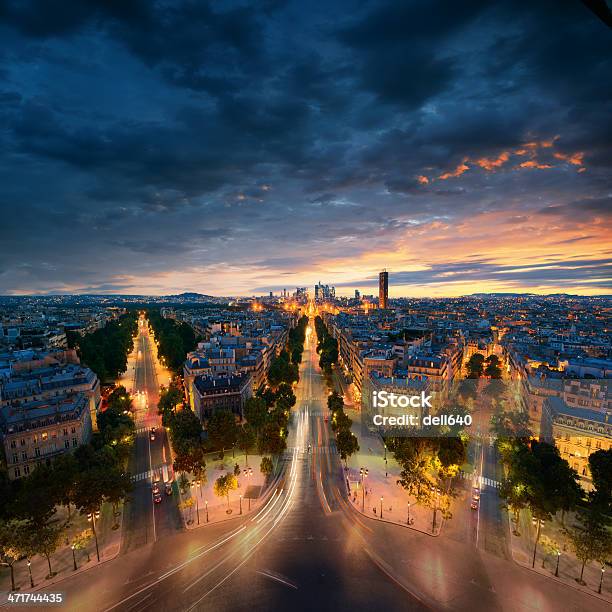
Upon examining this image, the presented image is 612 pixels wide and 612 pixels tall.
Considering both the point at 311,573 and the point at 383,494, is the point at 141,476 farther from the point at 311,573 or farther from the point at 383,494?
the point at 383,494

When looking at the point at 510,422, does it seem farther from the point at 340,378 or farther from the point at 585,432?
the point at 340,378

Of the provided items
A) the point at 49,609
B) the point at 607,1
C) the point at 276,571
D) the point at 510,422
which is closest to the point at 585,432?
the point at 510,422

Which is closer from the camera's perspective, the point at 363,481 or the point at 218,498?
the point at 218,498

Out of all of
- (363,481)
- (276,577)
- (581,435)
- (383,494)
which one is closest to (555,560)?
(383,494)

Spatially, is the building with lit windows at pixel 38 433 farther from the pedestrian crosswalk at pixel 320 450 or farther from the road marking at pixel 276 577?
the road marking at pixel 276 577

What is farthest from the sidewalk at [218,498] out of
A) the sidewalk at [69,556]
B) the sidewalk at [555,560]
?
the sidewalk at [555,560]

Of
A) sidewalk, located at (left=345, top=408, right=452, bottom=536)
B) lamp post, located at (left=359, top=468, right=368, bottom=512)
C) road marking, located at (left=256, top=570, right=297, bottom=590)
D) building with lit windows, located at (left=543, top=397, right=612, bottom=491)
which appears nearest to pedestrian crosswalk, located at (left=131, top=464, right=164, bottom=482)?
road marking, located at (left=256, top=570, right=297, bottom=590)
